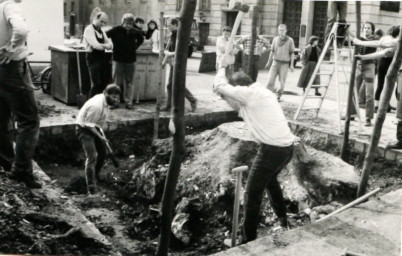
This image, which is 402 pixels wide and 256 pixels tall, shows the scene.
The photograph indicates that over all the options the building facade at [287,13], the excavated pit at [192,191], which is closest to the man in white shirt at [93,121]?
the excavated pit at [192,191]

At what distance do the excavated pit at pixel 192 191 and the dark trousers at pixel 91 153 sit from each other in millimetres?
209

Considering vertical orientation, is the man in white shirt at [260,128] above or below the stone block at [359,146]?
above

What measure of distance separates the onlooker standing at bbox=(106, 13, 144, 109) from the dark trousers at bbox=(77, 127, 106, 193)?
216 centimetres

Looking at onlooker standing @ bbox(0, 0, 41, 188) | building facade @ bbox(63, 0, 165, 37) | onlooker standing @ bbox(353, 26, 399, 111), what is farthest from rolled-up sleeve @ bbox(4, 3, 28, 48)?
building facade @ bbox(63, 0, 165, 37)

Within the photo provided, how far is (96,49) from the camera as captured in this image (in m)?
7.32

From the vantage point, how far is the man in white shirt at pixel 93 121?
16.8 feet

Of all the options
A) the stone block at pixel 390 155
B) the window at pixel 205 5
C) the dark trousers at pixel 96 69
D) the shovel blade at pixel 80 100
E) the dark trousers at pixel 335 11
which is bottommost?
the stone block at pixel 390 155

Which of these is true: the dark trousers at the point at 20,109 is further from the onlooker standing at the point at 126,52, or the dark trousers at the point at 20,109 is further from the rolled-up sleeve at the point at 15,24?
the onlooker standing at the point at 126,52

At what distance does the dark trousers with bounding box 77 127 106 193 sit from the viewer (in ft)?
17.1

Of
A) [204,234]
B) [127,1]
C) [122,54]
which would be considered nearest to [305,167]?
[204,234]

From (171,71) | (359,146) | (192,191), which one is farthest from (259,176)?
(171,71)

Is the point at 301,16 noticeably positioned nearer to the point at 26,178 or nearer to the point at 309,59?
the point at 309,59

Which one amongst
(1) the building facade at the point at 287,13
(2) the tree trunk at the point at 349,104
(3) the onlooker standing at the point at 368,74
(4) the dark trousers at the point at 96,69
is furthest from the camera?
(1) the building facade at the point at 287,13

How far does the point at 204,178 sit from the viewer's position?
5.38 metres
